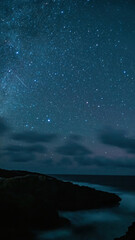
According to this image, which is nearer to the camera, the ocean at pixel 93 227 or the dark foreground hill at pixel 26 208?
the dark foreground hill at pixel 26 208

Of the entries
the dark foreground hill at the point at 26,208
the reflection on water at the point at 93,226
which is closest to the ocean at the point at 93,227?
the reflection on water at the point at 93,226

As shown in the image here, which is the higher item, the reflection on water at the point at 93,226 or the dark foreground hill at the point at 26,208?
the dark foreground hill at the point at 26,208

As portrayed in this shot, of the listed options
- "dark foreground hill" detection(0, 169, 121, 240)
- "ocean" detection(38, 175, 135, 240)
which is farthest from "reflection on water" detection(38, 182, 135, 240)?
"dark foreground hill" detection(0, 169, 121, 240)

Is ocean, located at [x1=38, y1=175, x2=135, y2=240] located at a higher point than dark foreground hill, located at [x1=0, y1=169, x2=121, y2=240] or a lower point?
lower

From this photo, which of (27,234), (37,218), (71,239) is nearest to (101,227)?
(71,239)

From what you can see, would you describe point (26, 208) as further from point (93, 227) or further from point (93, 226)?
point (93, 226)

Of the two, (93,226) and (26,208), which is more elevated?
(26,208)

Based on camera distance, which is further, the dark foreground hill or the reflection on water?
the reflection on water

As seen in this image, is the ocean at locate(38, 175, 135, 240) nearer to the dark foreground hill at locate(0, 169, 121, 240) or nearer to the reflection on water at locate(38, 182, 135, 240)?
the reflection on water at locate(38, 182, 135, 240)

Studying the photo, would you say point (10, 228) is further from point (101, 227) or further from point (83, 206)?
point (83, 206)

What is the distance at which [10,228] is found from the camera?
13875mm

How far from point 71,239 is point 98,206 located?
1396 centimetres

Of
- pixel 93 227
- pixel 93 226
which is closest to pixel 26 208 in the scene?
pixel 93 227

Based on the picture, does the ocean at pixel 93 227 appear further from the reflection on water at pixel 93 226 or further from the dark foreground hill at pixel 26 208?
the dark foreground hill at pixel 26 208
